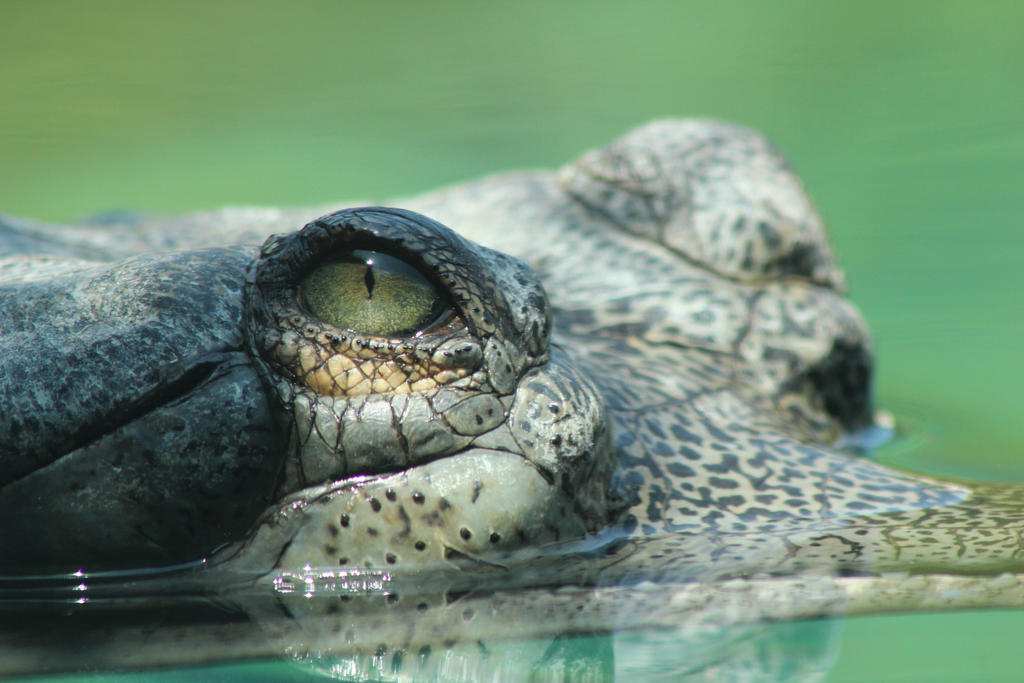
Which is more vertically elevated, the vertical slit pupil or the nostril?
the vertical slit pupil

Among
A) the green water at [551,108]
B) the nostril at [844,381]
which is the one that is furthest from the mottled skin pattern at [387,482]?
the green water at [551,108]

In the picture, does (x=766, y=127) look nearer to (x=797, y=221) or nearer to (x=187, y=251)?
(x=797, y=221)

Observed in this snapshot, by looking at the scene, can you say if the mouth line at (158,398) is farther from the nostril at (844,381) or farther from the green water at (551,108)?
the green water at (551,108)

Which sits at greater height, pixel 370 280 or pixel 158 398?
pixel 370 280

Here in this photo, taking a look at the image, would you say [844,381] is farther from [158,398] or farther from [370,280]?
[158,398]

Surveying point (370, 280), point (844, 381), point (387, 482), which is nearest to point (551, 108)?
point (844, 381)

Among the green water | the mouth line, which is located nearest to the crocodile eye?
the mouth line

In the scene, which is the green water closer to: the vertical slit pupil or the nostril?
the nostril
